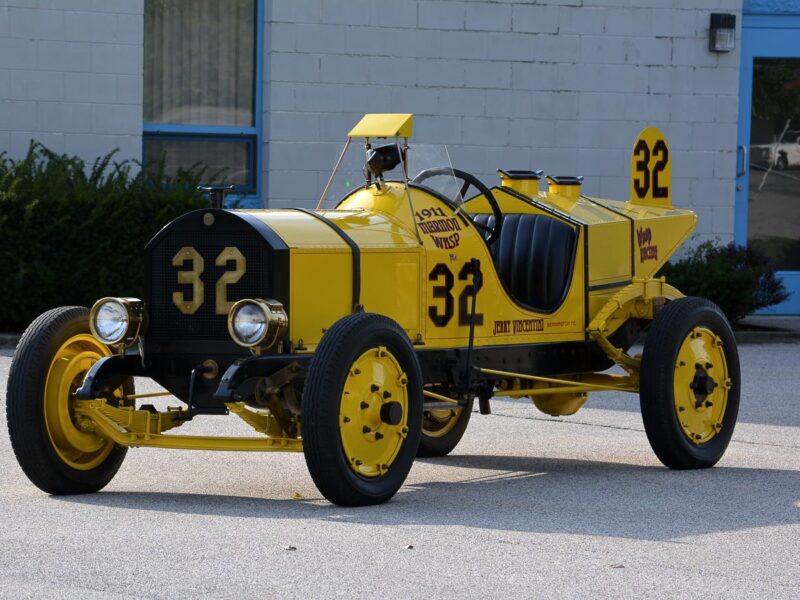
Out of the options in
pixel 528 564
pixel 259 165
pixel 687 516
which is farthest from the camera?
pixel 259 165

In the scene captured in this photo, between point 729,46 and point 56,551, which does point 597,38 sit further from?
point 56,551

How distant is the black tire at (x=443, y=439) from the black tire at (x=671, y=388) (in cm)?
94

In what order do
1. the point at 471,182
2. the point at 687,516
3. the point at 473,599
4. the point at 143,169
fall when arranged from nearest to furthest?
the point at 473,599 < the point at 687,516 < the point at 471,182 < the point at 143,169

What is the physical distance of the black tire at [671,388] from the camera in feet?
25.8

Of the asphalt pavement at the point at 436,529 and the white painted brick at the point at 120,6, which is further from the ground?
the white painted brick at the point at 120,6

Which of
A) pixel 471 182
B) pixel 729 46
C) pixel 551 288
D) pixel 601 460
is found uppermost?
pixel 729 46

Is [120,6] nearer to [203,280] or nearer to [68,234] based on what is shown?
[68,234]

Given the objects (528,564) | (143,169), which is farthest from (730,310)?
(528,564)

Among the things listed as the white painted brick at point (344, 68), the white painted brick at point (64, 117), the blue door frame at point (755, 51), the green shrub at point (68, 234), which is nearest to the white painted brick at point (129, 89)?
the white painted brick at point (64, 117)

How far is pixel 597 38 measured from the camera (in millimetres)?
15727

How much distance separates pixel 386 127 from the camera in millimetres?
7699

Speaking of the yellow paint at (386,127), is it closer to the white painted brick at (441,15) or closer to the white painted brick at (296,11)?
the white painted brick at (296,11)

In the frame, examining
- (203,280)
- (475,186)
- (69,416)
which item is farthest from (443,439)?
(69,416)

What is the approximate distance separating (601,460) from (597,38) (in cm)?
804
